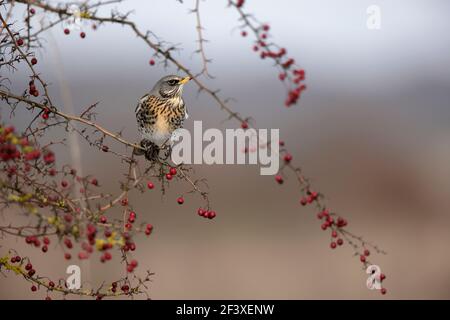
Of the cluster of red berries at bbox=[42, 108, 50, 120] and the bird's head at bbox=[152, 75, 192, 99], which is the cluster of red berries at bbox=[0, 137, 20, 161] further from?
the bird's head at bbox=[152, 75, 192, 99]

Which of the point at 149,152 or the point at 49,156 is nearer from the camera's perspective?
the point at 49,156

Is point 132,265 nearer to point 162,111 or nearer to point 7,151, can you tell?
point 7,151

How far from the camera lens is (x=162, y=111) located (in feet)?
17.0

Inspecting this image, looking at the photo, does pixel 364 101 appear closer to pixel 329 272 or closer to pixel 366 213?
pixel 366 213

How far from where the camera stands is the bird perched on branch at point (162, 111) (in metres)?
5.10

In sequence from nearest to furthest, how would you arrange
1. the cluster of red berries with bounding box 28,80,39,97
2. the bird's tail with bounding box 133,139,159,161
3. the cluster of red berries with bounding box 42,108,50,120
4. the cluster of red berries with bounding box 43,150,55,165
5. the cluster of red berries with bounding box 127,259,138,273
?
the cluster of red berries with bounding box 43,150,55,165 → the cluster of red berries with bounding box 127,259,138,273 → the cluster of red berries with bounding box 42,108,50,120 → the cluster of red berries with bounding box 28,80,39,97 → the bird's tail with bounding box 133,139,159,161

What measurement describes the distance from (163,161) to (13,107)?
86cm

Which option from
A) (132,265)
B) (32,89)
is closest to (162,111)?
(32,89)

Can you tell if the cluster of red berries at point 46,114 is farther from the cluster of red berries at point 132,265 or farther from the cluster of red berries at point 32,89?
the cluster of red berries at point 132,265

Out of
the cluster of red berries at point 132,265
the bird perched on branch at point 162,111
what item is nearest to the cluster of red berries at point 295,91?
the cluster of red berries at point 132,265

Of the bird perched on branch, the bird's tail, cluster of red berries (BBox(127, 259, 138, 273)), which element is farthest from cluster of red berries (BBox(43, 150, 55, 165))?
the bird perched on branch

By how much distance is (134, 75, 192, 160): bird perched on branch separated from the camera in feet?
16.7

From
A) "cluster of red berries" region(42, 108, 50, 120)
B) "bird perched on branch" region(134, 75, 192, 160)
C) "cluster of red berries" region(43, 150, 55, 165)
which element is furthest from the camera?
"bird perched on branch" region(134, 75, 192, 160)

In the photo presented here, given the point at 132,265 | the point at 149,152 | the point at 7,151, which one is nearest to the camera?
the point at 7,151
